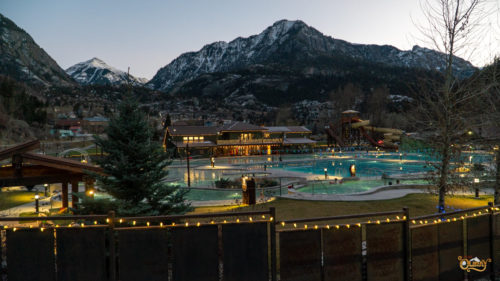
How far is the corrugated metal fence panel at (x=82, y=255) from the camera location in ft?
19.1

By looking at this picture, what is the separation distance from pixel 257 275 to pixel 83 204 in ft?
21.8

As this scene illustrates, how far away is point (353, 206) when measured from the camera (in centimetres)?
1709

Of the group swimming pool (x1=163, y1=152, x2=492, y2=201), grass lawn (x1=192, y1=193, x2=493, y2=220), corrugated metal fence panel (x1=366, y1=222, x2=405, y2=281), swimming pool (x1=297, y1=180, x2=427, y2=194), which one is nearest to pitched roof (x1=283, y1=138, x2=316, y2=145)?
swimming pool (x1=163, y1=152, x2=492, y2=201)

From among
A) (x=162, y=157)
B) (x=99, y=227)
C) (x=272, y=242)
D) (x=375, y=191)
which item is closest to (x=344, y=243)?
(x=272, y=242)

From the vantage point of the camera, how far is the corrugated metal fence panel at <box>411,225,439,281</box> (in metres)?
6.62

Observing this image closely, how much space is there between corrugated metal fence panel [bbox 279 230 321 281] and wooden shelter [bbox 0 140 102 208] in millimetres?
9391

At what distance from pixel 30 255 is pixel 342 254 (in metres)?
6.69

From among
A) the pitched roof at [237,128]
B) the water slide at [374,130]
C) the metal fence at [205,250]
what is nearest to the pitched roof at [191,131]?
the pitched roof at [237,128]

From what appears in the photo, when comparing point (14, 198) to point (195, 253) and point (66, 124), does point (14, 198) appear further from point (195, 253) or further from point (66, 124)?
point (66, 124)

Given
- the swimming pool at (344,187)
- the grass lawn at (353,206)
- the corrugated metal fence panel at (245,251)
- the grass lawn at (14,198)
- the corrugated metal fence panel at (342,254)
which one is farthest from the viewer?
the swimming pool at (344,187)

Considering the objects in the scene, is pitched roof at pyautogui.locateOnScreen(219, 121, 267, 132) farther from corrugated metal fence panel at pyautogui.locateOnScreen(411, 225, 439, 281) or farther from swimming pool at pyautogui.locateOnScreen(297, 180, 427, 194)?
corrugated metal fence panel at pyautogui.locateOnScreen(411, 225, 439, 281)

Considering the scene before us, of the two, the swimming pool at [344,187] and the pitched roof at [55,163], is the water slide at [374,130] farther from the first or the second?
the pitched roof at [55,163]

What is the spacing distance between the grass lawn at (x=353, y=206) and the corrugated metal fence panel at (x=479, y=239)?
25.5 feet

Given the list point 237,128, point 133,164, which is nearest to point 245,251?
point 133,164
